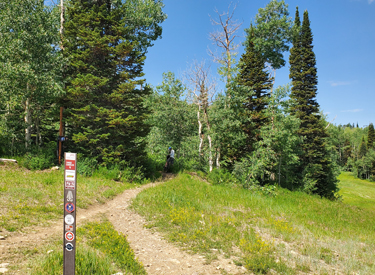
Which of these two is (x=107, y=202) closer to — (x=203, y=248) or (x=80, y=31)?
(x=203, y=248)

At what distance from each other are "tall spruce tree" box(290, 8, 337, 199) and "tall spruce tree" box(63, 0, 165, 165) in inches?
730

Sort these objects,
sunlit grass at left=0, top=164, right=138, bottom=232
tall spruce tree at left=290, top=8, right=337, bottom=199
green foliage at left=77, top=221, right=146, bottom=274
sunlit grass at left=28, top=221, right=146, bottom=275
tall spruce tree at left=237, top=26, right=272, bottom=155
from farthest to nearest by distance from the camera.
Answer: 1. tall spruce tree at left=290, top=8, right=337, bottom=199
2. tall spruce tree at left=237, top=26, right=272, bottom=155
3. sunlit grass at left=0, top=164, right=138, bottom=232
4. green foliage at left=77, top=221, right=146, bottom=274
5. sunlit grass at left=28, top=221, right=146, bottom=275

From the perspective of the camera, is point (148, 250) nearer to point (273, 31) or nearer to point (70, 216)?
point (70, 216)

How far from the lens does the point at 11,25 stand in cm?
1345

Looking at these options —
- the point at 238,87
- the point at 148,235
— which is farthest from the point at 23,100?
the point at 238,87

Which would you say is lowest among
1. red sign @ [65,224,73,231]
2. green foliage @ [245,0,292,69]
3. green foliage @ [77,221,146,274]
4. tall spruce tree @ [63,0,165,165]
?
green foliage @ [77,221,146,274]

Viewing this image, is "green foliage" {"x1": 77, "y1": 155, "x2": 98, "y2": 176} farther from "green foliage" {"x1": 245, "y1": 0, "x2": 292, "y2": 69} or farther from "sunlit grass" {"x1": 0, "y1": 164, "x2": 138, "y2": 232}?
"green foliage" {"x1": 245, "y1": 0, "x2": 292, "y2": 69}

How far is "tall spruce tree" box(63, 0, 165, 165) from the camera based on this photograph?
45.5ft

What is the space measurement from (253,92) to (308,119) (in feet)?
39.4

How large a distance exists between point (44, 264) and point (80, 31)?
46.5ft

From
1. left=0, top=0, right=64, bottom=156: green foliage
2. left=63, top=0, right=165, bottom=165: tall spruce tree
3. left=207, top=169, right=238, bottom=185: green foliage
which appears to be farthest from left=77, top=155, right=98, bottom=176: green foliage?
left=207, top=169, right=238, bottom=185: green foliage

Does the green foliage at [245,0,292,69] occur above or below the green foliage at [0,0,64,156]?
above

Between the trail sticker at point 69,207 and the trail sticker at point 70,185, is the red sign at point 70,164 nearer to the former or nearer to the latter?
the trail sticker at point 70,185

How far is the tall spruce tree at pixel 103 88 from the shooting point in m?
13.9
